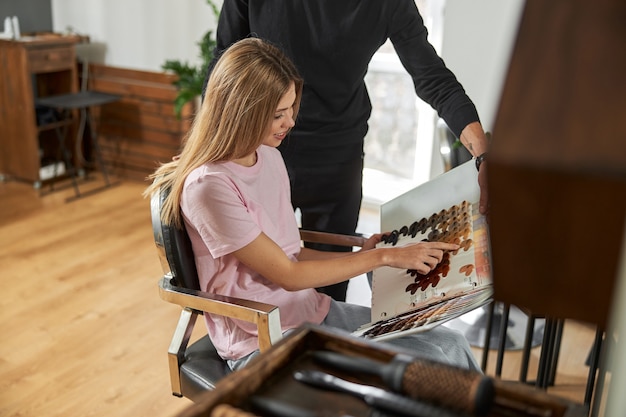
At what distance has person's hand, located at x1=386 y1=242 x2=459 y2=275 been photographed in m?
1.42

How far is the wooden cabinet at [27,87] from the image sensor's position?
168 inches

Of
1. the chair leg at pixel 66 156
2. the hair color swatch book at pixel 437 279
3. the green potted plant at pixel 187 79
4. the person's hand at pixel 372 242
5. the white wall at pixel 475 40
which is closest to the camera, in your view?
the hair color swatch book at pixel 437 279

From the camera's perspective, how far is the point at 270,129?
1520 millimetres

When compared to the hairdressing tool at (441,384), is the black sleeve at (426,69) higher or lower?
higher

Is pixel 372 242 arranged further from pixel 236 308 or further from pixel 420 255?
pixel 236 308

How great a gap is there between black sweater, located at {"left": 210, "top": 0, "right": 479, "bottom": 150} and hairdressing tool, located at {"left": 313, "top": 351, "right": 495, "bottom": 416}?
1410 mm

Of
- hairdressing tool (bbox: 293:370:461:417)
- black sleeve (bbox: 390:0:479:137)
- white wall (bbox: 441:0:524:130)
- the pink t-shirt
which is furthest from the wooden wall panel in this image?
hairdressing tool (bbox: 293:370:461:417)

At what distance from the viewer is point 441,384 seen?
0.61 meters

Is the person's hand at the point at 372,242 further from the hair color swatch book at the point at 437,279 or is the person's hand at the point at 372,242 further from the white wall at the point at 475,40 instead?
the white wall at the point at 475,40

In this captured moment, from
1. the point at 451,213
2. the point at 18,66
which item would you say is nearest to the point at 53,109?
the point at 18,66

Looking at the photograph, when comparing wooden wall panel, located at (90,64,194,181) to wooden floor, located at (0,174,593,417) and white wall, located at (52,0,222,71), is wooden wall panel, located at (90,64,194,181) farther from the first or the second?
wooden floor, located at (0,174,593,417)

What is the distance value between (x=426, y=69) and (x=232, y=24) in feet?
1.94

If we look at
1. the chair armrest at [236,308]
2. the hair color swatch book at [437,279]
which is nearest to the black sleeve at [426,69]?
the hair color swatch book at [437,279]

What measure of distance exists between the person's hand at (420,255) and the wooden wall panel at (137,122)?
3.11m
